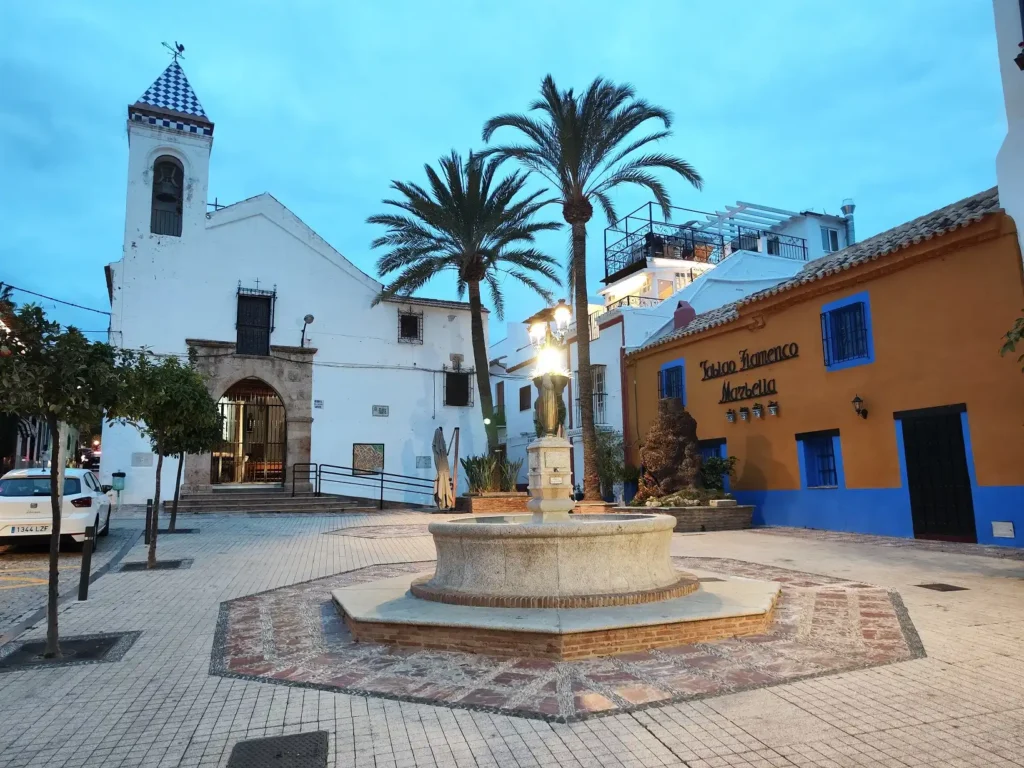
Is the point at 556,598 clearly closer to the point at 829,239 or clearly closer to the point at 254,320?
the point at 254,320

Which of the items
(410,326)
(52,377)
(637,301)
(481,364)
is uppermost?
(637,301)

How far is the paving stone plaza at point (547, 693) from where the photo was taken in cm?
338

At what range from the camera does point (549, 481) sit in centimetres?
724

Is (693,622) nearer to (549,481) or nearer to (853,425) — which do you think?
(549,481)

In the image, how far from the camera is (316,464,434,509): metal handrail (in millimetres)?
21250

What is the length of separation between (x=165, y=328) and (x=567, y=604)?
18.3 meters

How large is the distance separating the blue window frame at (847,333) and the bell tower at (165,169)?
17.7m

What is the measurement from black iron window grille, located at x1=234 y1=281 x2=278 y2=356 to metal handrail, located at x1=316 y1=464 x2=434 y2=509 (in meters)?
4.18

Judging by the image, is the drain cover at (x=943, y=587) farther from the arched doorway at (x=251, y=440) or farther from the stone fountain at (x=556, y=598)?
the arched doorway at (x=251, y=440)

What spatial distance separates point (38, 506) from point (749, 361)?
1426cm

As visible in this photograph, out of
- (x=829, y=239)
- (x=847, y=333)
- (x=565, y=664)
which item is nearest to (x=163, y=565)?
(x=565, y=664)

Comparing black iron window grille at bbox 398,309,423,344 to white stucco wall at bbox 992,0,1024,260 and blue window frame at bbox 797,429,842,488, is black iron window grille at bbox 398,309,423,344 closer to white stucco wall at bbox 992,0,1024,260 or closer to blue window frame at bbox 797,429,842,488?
blue window frame at bbox 797,429,842,488

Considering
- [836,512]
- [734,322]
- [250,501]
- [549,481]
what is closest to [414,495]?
[250,501]

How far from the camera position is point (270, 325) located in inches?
837
